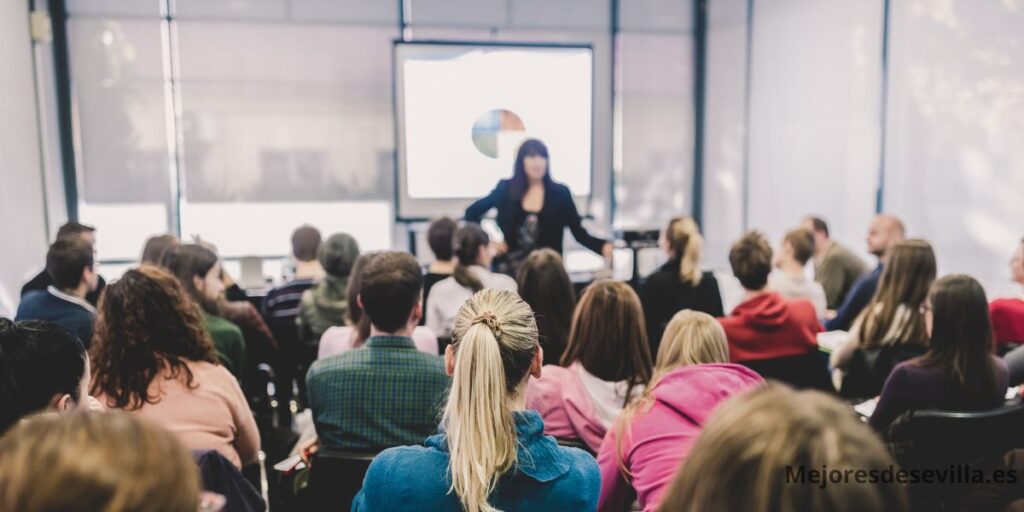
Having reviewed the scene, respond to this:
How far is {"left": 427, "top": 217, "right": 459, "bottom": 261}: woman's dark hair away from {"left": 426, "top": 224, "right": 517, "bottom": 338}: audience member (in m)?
0.13

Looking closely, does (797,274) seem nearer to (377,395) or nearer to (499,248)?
(499,248)

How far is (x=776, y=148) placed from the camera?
6605 mm

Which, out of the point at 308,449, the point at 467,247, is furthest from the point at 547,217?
the point at 308,449

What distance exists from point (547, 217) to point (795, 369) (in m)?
1.78

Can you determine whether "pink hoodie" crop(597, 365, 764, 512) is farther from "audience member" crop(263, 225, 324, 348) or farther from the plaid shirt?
"audience member" crop(263, 225, 324, 348)

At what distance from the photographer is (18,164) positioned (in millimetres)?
5121

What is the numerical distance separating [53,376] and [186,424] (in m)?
0.59

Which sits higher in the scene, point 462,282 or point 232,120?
point 232,120

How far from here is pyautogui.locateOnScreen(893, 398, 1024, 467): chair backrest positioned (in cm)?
210

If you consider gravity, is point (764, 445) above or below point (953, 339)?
above

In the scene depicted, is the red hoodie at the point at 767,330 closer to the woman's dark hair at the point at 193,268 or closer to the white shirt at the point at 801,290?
the white shirt at the point at 801,290

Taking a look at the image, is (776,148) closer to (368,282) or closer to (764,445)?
(368,282)

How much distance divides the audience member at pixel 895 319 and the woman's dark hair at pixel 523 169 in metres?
1.99

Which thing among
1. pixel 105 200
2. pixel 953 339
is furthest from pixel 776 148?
pixel 105 200
